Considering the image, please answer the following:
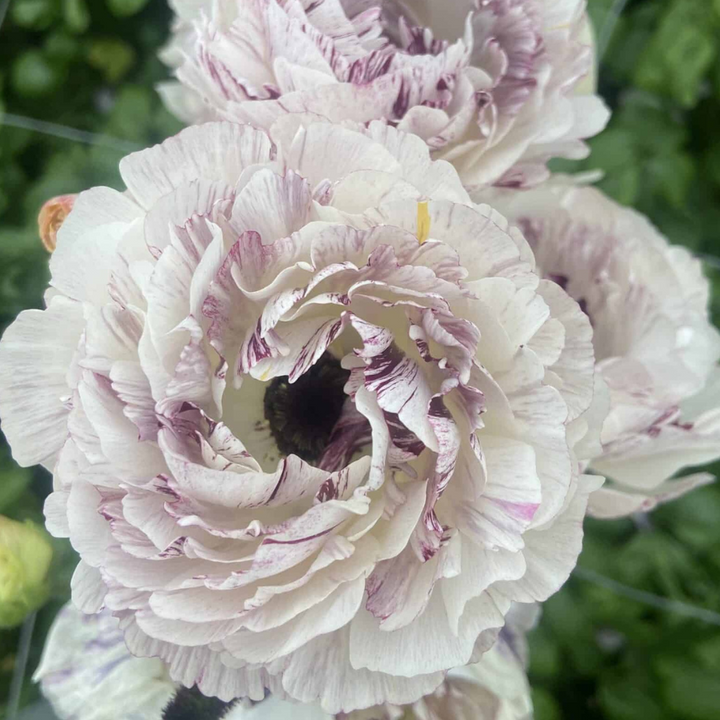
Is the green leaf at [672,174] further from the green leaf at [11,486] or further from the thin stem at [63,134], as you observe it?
the green leaf at [11,486]

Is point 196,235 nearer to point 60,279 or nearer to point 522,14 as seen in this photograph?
point 60,279

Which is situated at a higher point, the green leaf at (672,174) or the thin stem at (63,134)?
the thin stem at (63,134)

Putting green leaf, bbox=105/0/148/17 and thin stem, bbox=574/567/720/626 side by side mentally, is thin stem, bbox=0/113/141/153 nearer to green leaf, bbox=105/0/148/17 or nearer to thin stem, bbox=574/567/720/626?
green leaf, bbox=105/0/148/17

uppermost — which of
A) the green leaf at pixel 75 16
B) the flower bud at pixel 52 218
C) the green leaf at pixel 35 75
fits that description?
the green leaf at pixel 75 16

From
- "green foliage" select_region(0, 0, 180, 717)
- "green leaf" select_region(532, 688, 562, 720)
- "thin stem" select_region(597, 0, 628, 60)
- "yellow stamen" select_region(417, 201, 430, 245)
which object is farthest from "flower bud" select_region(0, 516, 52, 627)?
"thin stem" select_region(597, 0, 628, 60)

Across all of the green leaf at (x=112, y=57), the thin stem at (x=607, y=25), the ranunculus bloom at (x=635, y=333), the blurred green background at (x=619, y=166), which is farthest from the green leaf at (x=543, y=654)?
the green leaf at (x=112, y=57)

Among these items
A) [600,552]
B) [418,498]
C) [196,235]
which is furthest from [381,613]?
[600,552]

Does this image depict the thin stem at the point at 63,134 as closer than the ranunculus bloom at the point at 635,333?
No
